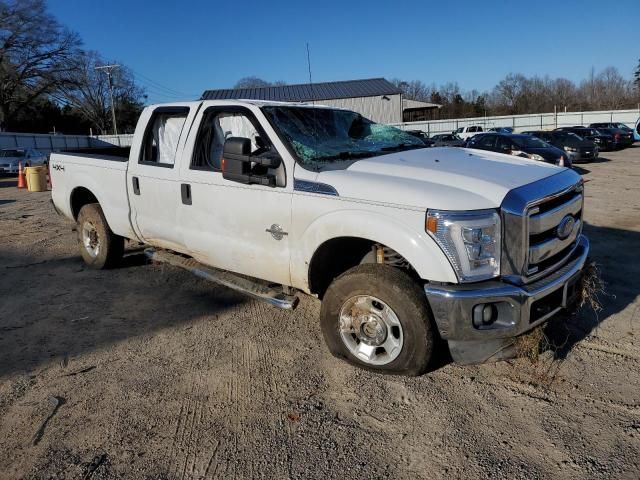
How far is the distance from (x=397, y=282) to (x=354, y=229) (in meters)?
0.46

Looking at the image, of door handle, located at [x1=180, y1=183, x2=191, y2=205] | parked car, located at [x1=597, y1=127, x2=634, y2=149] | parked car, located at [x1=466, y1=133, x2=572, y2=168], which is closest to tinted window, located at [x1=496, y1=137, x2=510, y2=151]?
parked car, located at [x1=466, y1=133, x2=572, y2=168]

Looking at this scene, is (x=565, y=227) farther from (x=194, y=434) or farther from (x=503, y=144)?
(x=503, y=144)

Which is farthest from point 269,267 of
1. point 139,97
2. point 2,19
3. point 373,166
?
point 139,97

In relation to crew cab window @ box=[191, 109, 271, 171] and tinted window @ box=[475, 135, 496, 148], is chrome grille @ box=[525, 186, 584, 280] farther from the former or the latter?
tinted window @ box=[475, 135, 496, 148]

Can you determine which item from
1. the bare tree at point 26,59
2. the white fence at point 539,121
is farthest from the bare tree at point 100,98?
the white fence at point 539,121

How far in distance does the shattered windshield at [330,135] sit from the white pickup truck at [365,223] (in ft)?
0.05

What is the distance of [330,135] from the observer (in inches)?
178

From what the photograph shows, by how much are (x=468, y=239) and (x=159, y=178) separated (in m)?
3.11

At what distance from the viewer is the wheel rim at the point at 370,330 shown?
11.4ft

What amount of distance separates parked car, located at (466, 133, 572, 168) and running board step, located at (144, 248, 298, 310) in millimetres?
11031

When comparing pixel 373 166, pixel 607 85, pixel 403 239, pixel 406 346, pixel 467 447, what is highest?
pixel 607 85

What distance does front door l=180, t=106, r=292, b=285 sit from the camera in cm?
402

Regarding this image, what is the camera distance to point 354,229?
3.49 metres

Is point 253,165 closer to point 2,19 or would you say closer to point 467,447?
point 467,447
